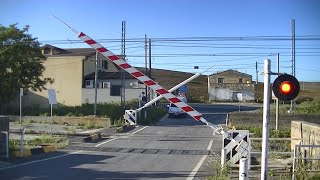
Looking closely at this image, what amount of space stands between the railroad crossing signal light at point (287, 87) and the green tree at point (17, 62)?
134ft

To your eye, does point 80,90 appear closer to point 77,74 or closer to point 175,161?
point 77,74

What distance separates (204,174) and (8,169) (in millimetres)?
5868

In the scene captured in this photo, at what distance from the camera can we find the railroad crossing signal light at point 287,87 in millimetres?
7066

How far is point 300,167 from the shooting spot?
34.2 ft

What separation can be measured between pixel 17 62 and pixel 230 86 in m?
60.8

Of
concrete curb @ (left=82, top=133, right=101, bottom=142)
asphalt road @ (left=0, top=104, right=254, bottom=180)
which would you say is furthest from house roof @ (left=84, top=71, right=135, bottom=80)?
asphalt road @ (left=0, top=104, right=254, bottom=180)

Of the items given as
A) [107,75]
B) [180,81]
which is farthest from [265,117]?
[180,81]

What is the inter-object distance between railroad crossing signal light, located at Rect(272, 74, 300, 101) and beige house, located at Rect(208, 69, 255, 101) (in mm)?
83718

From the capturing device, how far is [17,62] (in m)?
44.6

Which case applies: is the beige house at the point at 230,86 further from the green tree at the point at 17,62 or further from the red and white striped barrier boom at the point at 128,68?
the red and white striped barrier boom at the point at 128,68

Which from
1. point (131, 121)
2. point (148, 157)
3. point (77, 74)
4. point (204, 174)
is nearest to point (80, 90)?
point (77, 74)

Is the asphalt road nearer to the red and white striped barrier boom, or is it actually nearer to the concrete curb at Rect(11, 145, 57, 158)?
the concrete curb at Rect(11, 145, 57, 158)

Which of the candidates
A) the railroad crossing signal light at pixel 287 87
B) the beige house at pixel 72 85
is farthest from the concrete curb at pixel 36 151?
the beige house at pixel 72 85

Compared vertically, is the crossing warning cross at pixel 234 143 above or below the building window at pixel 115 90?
below
